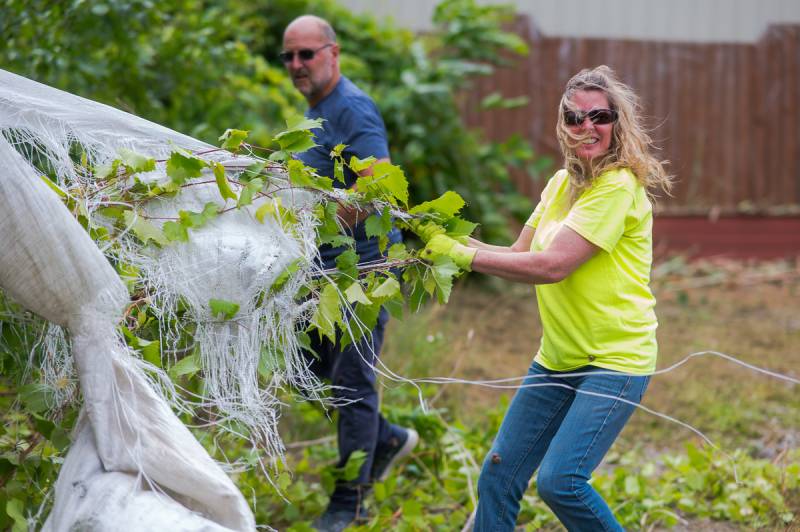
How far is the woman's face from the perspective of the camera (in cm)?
268

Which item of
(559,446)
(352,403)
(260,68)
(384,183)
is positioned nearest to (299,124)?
(384,183)

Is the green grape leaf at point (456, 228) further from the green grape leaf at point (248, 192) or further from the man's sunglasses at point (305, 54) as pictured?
the man's sunglasses at point (305, 54)

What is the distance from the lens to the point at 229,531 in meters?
1.96

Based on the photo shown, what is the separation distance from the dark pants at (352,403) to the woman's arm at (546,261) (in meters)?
1.09

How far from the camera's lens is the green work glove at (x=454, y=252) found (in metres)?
2.58

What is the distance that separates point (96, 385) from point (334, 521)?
1789mm

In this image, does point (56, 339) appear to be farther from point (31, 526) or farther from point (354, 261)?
point (354, 261)

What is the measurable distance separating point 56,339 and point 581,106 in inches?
65.0

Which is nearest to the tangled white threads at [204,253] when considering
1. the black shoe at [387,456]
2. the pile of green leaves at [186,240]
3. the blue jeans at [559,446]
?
the pile of green leaves at [186,240]

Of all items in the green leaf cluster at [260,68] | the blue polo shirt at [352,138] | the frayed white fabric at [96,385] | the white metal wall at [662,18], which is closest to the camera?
the frayed white fabric at [96,385]

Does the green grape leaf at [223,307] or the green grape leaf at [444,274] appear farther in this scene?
the green grape leaf at [444,274]

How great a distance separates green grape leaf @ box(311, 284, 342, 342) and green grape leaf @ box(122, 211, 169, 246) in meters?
0.46

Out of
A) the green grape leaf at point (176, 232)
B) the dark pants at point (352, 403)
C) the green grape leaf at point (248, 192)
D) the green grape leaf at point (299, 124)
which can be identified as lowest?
the dark pants at point (352, 403)

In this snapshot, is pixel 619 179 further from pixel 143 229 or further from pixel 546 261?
pixel 143 229
